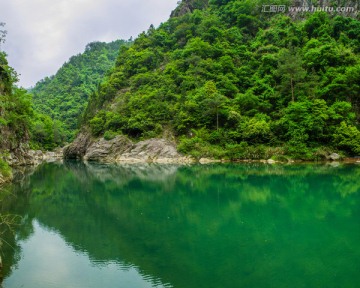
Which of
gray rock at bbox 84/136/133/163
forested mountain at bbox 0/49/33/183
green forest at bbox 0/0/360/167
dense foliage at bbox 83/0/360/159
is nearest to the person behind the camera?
forested mountain at bbox 0/49/33/183

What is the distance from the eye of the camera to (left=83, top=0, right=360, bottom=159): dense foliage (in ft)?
155

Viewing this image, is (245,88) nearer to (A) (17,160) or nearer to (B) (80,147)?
(B) (80,147)

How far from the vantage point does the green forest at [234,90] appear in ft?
153

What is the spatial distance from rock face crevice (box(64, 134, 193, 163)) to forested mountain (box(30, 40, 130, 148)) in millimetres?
27744

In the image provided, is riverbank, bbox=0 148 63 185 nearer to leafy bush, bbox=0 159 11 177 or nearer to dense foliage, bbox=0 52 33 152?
leafy bush, bbox=0 159 11 177

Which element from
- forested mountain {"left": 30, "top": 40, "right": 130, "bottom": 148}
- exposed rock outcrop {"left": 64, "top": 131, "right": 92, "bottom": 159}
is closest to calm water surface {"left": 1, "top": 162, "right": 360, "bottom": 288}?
exposed rock outcrop {"left": 64, "top": 131, "right": 92, "bottom": 159}

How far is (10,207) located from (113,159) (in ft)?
123

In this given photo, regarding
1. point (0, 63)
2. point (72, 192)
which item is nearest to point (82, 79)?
point (0, 63)

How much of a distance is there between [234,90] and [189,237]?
4751 cm

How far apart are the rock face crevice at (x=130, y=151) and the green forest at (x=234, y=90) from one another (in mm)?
1537

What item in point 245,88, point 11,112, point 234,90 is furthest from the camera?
point 245,88

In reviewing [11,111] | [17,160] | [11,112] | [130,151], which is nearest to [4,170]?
[11,112]

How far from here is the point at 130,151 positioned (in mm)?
57688

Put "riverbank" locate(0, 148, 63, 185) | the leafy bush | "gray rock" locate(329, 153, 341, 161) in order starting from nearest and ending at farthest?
1. the leafy bush
2. "riverbank" locate(0, 148, 63, 185)
3. "gray rock" locate(329, 153, 341, 161)
